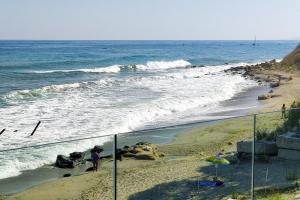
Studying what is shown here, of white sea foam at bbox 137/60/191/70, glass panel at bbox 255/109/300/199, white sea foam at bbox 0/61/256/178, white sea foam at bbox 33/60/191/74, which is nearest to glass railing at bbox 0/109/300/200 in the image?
glass panel at bbox 255/109/300/199

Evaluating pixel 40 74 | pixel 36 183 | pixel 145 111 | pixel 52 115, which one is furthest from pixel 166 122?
pixel 40 74

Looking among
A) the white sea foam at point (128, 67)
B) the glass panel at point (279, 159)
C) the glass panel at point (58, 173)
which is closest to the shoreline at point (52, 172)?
the glass panel at point (58, 173)

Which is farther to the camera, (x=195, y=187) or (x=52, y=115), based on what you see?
(x=52, y=115)

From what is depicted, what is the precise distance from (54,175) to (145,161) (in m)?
3.29

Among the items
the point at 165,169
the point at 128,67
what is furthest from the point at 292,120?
the point at 128,67

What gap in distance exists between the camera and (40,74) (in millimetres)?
59219

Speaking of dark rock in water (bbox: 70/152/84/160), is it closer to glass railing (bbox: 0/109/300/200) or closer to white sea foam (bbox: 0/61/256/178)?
glass railing (bbox: 0/109/300/200)

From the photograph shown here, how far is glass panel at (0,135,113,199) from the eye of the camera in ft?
42.2

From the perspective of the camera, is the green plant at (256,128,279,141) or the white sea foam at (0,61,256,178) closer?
the green plant at (256,128,279,141)

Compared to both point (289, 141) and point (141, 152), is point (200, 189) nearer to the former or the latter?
point (289, 141)

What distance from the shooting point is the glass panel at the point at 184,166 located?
12117 mm

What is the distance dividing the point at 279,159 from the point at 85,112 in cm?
1555

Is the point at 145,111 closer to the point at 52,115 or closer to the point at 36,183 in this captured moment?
the point at 52,115

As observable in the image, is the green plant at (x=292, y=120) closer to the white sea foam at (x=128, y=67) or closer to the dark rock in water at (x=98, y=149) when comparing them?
the dark rock in water at (x=98, y=149)
